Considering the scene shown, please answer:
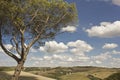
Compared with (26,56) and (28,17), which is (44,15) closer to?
(28,17)

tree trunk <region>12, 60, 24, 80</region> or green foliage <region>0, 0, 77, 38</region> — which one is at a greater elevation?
green foliage <region>0, 0, 77, 38</region>

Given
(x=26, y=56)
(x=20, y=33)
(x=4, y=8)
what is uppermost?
(x=4, y=8)

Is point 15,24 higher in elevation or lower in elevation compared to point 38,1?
lower

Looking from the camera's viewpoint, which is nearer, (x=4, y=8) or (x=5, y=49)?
(x=4, y=8)

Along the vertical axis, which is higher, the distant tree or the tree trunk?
the distant tree

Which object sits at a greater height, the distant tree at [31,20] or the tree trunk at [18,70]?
the distant tree at [31,20]

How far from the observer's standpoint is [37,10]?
40.1 meters

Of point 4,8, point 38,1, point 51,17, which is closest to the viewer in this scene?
point 4,8

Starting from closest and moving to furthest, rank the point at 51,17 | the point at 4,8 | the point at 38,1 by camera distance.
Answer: the point at 4,8 → the point at 38,1 → the point at 51,17

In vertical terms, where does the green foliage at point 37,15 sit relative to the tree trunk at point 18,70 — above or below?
above

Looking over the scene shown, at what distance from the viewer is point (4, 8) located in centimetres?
3644

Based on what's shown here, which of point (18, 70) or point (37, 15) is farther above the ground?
point (37, 15)

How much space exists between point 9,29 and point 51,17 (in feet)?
21.9

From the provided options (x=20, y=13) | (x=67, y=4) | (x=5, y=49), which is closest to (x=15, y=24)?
(x=20, y=13)
